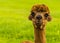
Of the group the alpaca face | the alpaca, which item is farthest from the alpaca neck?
the alpaca face

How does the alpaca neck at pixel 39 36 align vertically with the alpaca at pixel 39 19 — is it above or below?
below

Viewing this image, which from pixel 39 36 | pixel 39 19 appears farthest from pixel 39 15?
pixel 39 36

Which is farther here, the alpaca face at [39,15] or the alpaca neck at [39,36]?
the alpaca neck at [39,36]

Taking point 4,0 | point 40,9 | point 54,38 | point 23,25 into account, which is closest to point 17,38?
point 54,38

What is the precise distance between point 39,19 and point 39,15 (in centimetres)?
12

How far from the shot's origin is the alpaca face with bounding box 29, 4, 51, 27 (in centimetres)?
598

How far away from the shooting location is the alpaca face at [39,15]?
235 inches

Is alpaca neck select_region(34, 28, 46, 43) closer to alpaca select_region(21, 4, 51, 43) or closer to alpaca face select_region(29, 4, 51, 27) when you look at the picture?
alpaca select_region(21, 4, 51, 43)

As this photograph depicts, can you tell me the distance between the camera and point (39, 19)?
5957mm

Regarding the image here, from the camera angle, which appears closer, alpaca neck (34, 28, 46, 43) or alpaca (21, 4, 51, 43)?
alpaca (21, 4, 51, 43)

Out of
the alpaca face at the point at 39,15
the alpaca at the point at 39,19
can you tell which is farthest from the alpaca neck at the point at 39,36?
the alpaca face at the point at 39,15

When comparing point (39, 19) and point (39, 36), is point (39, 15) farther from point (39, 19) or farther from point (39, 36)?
point (39, 36)

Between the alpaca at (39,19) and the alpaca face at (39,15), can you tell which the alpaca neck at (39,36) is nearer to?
the alpaca at (39,19)

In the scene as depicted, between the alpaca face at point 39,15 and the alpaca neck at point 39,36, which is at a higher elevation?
the alpaca face at point 39,15
